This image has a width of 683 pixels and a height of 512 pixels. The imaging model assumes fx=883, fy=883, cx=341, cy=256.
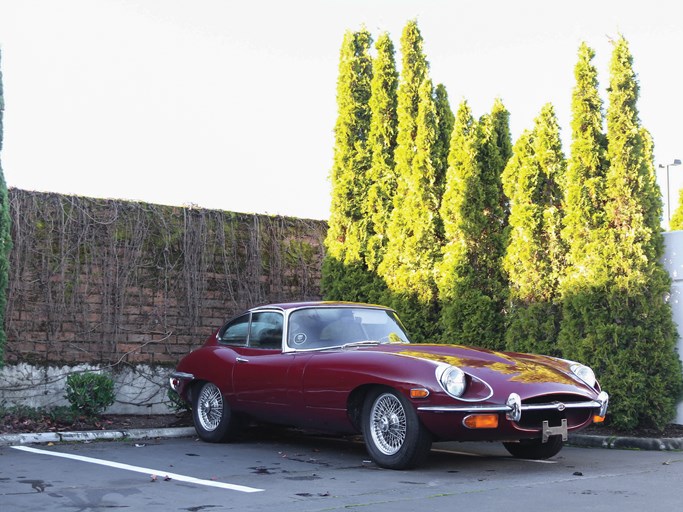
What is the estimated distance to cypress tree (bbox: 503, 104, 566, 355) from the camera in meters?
10.5

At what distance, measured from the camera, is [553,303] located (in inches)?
412

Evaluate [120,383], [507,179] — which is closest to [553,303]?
[507,179]

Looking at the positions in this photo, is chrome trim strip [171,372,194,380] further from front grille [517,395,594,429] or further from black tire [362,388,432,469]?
front grille [517,395,594,429]

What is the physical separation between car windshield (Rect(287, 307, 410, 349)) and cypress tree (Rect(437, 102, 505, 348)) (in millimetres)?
2300

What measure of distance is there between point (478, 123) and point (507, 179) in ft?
3.21

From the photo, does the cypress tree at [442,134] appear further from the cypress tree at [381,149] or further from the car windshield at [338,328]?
the car windshield at [338,328]

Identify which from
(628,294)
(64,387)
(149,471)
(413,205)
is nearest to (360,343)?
(149,471)

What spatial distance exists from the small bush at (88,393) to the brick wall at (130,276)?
2.97 feet

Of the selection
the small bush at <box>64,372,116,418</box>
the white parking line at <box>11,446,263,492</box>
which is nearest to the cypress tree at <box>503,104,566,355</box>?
the small bush at <box>64,372,116,418</box>

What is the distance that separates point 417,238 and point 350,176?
1667 mm

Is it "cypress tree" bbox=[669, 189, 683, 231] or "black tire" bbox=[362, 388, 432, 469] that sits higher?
"cypress tree" bbox=[669, 189, 683, 231]

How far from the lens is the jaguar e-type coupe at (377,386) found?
22.9ft

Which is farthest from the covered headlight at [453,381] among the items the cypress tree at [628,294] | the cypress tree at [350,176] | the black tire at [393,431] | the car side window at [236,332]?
the cypress tree at [350,176]

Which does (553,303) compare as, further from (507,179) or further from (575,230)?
(507,179)
